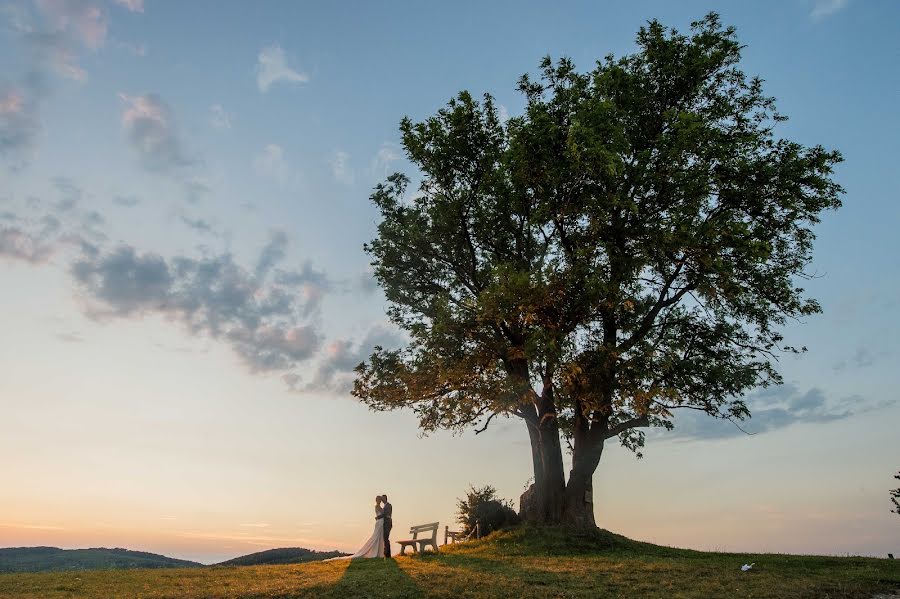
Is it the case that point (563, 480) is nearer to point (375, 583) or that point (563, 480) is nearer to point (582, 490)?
point (582, 490)

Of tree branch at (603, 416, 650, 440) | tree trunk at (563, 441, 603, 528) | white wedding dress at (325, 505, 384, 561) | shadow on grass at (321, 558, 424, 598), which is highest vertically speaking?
tree branch at (603, 416, 650, 440)

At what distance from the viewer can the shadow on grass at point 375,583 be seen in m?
16.6

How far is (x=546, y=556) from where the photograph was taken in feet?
78.7

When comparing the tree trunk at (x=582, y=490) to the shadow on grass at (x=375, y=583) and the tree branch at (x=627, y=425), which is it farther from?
the shadow on grass at (x=375, y=583)

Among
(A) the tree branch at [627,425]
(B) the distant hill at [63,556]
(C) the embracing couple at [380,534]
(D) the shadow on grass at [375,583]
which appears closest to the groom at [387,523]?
(C) the embracing couple at [380,534]

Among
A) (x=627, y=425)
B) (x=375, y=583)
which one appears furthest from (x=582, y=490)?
(x=375, y=583)

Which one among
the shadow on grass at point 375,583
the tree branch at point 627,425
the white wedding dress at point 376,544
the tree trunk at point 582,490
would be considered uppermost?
the tree branch at point 627,425

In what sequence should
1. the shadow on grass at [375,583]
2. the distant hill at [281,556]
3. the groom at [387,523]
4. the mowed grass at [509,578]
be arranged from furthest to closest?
the distant hill at [281,556] → the groom at [387,523] → the mowed grass at [509,578] → the shadow on grass at [375,583]

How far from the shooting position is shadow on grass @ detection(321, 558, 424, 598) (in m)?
16.6

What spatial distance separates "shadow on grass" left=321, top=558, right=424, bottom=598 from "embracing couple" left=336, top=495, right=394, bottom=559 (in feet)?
13.7

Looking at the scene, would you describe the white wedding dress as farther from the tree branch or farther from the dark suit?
the tree branch

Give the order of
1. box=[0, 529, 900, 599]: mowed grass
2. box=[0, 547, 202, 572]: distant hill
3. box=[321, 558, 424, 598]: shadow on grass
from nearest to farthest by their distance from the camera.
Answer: box=[321, 558, 424, 598]: shadow on grass < box=[0, 529, 900, 599]: mowed grass < box=[0, 547, 202, 572]: distant hill

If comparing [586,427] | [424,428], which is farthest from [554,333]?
[424,428]

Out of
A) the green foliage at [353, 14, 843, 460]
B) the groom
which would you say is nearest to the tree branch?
the green foliage at [353, 14, 843, 460]
